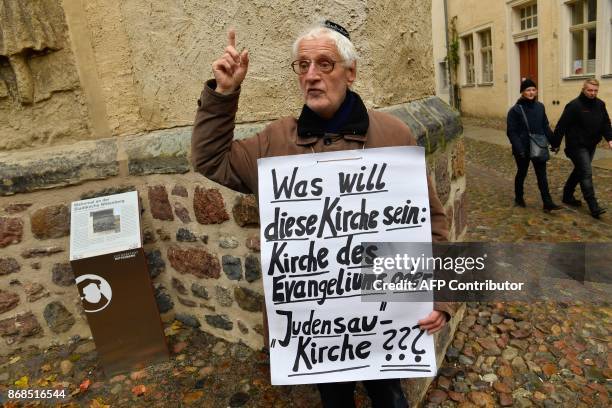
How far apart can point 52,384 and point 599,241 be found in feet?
15.6

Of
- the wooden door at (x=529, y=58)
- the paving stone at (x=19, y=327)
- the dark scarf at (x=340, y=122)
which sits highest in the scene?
the wooden door at (x=529, y=58)

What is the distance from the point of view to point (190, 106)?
104 inches

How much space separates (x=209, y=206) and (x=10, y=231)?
138 cm

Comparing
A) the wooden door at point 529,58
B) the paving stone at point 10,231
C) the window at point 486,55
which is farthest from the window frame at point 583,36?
the paving stone at point 10,231

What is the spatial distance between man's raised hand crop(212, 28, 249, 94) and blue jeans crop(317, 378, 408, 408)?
1.24m

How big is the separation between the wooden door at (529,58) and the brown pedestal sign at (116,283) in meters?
12.4

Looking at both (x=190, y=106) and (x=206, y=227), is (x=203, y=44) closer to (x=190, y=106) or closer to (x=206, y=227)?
(x=190, y=106)

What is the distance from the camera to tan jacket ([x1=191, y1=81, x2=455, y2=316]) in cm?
157

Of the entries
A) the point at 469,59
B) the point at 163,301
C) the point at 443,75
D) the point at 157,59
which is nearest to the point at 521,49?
the point at 469,59

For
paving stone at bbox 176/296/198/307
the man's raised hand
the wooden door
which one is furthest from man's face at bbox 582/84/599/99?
the wooden door

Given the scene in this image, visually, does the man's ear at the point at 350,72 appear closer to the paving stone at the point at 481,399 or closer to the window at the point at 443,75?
the paving stone at the point at 481,399

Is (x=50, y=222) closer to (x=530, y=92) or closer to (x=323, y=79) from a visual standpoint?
(x=323, y=79)

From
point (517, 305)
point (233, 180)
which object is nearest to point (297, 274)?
point (233, 180)

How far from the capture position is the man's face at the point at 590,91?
16.7 ft
